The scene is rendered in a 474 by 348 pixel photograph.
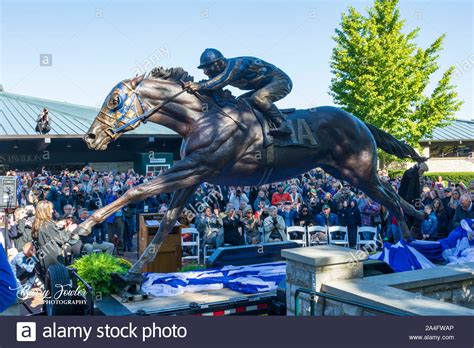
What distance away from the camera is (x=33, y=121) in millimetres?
25078

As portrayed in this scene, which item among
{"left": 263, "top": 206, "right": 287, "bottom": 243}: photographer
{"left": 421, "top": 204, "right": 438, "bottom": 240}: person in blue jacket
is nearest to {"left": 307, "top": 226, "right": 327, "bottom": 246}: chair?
{"left": 263, "top": 206, "right": 287, "bottom": 243}: photographer

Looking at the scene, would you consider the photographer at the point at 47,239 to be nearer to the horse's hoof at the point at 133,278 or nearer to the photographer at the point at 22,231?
the horse's hoof at the point at 133,278

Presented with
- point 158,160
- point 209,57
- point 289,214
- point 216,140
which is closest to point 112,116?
point 216,140

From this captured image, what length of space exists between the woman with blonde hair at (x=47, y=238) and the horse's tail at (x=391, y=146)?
5.03 m

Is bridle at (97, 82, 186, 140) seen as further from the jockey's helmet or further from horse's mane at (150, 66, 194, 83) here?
the jockey's helmet

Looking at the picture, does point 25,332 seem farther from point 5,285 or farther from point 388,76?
point 388,76

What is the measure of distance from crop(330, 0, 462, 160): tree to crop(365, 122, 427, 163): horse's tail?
19.4m

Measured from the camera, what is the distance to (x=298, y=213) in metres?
13.4

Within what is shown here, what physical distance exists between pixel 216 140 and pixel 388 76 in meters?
22.8

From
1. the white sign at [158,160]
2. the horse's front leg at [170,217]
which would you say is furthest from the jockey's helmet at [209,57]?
the white sign at [158,160]

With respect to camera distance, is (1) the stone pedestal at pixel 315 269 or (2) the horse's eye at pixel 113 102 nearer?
(1) the stone pedestal at pixel 315 269

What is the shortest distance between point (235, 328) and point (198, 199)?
1050 centimetres

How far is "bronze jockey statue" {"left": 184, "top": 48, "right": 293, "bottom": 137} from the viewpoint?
224 inches

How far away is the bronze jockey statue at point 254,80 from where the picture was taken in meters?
5.70
